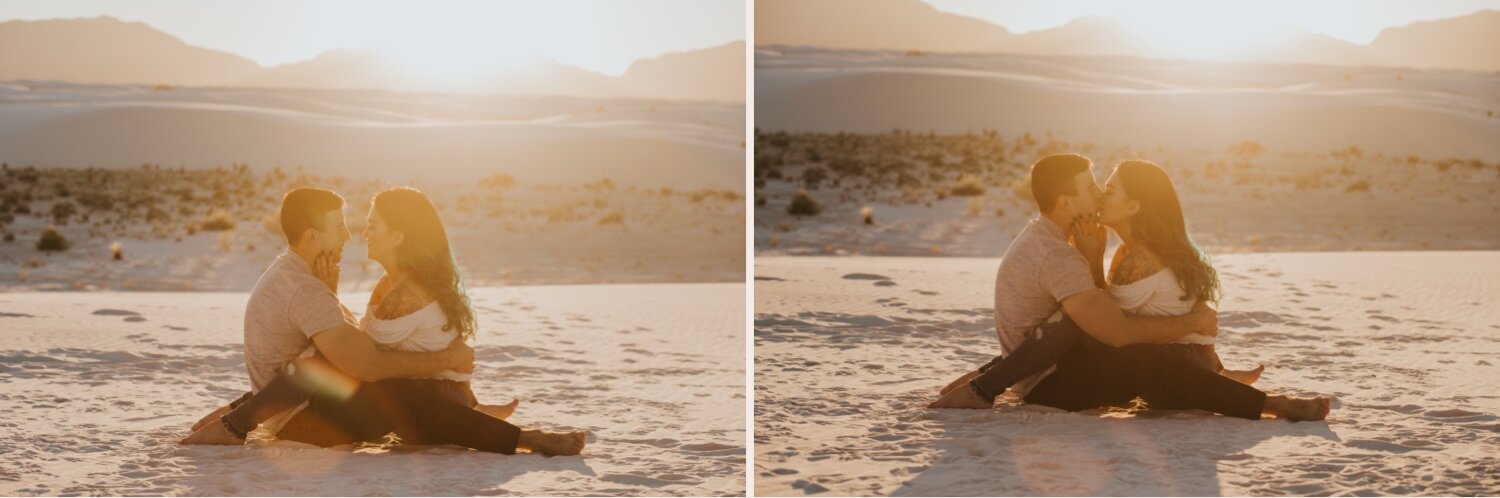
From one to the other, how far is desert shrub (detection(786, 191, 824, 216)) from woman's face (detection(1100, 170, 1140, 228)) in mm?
16850

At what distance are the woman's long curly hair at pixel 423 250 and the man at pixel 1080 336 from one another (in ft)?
Result: 6.06

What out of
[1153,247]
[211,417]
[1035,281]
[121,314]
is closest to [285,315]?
[211,417]

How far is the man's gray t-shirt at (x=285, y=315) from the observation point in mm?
5281

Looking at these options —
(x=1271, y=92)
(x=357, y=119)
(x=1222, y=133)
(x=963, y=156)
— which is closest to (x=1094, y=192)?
(x=963, y=156)

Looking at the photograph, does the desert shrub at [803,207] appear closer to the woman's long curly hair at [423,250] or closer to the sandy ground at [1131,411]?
the sandy ground at [1131,411]

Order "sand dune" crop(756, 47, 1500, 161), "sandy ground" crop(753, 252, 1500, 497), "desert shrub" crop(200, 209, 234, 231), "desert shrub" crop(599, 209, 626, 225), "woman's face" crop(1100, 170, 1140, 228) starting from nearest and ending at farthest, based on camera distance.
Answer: "sandy ground" crop(753, 252, 1500, 497) < "woman's face" crop(1100, 170, 1140, 228) < "desert shrub" crop(200, 209, 234, 231) < "desert shrub" crop(599, 209, 626, 225) < "sand dune" crop(756, 47, 1500, 161)

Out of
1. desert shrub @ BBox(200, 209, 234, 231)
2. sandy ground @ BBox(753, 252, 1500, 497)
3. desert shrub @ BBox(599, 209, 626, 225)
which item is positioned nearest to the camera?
sandy ground @ BBox(753, 252, 1500, 497)

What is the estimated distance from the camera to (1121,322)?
5.61 meters

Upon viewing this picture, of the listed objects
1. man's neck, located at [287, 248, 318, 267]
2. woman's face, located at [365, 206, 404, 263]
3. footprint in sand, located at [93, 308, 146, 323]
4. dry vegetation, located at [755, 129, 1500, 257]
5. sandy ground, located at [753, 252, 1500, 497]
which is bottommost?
dry vegetation, located at [755, 129, 1500, 257]

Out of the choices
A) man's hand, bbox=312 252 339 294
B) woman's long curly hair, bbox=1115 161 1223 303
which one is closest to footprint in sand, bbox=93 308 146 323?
man's hand, bbox=312 252 339 294

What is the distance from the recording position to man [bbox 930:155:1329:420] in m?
5.67

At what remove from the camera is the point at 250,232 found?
22.0 m

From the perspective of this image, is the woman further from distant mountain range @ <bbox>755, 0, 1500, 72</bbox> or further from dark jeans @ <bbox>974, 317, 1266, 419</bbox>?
distant mountain range @ <bbox>755, 0, 1500, 72</bbox>

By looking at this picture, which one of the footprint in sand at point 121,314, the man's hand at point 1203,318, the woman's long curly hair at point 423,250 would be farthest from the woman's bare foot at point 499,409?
the footprint in sand at point 121,314
